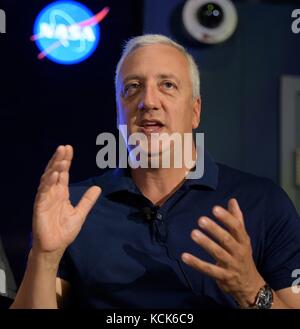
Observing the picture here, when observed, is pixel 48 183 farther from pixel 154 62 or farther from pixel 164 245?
pixel 154 62

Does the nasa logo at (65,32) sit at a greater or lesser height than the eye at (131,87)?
greater

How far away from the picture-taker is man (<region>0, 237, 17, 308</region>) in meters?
1.56

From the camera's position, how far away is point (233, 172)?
50.4 inches

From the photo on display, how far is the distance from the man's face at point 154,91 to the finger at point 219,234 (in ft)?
1.18

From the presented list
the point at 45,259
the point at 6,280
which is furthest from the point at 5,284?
the point at 45,259

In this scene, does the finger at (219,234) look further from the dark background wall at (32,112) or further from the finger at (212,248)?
the dark background wall at (32,112)

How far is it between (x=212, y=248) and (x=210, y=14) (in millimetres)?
1137

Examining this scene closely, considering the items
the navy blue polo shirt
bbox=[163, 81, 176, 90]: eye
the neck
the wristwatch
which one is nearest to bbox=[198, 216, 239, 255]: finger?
the wristwatch

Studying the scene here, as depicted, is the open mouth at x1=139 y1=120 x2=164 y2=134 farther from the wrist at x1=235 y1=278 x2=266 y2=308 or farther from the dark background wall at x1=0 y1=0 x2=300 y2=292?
the dark background wall at x1=0 y1=0 x2=300 y2=292

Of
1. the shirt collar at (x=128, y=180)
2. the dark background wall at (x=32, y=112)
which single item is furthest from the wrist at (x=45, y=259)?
the dark background wall at (x=32, y=112)

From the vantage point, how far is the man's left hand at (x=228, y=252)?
90 centimetres
